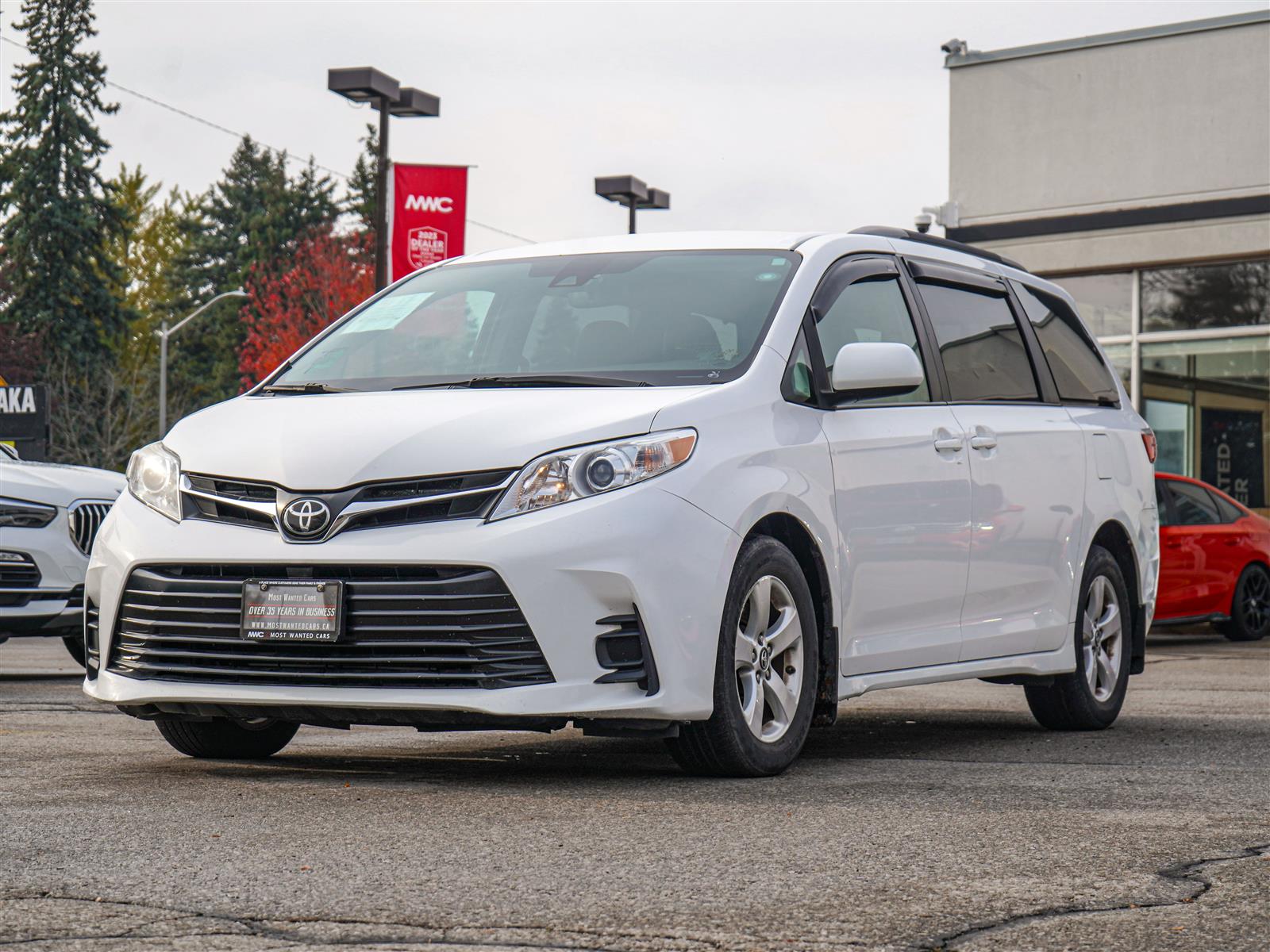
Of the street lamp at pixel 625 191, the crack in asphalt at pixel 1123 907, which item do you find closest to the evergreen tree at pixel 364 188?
the street lamp at pixel 625 191

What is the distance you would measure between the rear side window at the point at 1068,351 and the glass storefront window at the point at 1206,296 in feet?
48.6

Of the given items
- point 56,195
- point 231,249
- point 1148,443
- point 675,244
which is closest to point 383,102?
point 1148,443

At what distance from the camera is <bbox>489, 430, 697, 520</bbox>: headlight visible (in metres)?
5.70

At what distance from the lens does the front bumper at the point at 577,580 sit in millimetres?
5637

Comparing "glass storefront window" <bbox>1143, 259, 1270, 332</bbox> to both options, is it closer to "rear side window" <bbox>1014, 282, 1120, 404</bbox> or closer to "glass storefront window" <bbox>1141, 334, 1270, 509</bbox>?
"glass storefront window" <bbox>1141, 334, 1270, 509</bbox>

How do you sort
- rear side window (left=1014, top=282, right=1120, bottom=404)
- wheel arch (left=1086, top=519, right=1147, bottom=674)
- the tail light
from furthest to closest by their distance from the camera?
the tail light
wheel arch (left=1086, top=519, right=1147, bottom=674)
rear side window (left=1014, top=282, right=1120, bottom=404)

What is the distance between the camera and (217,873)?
436 centimetres

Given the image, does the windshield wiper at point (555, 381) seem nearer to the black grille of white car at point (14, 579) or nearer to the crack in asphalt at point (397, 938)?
the crack in asphalt at point (397, 938)

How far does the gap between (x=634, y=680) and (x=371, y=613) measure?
796 millimetres

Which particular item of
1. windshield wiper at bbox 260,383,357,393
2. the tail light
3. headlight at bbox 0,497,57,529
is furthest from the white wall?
windshield wiper at bbox 260,383,357,393

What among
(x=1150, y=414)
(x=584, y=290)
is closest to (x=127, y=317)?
(x=1150, y=414)

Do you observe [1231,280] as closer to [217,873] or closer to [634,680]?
[634,680]

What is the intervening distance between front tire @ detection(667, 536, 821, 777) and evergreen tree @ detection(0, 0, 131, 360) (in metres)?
56.9

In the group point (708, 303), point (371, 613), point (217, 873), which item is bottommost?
point (217, 873)
